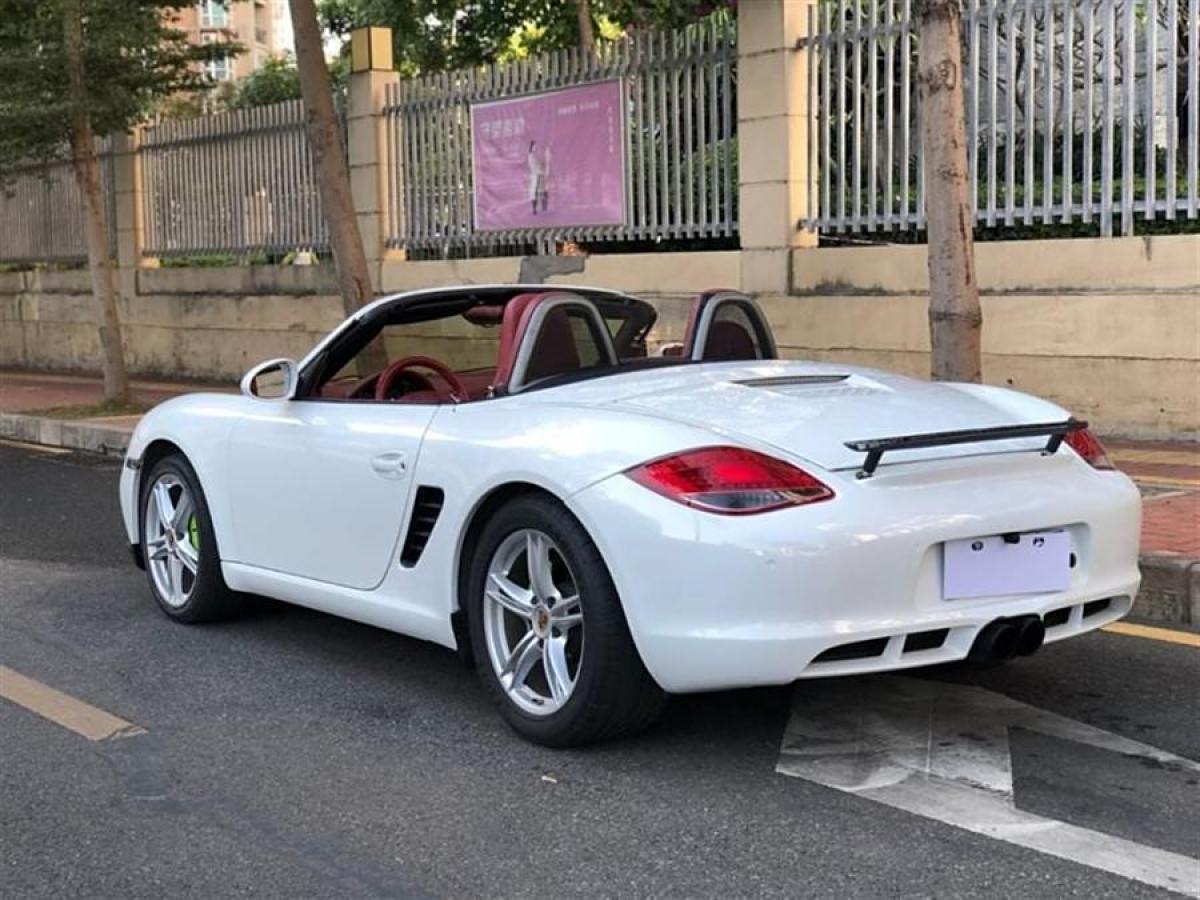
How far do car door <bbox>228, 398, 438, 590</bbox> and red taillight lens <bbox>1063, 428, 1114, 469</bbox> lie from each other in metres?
2.00

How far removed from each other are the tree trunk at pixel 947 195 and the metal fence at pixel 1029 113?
2547 millimetres

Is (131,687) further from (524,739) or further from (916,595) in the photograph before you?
(916,595)

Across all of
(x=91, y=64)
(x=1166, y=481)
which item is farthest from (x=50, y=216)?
(x=1166, y=481)

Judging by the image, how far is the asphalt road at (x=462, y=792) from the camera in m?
3.26

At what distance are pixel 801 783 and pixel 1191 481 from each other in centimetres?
461

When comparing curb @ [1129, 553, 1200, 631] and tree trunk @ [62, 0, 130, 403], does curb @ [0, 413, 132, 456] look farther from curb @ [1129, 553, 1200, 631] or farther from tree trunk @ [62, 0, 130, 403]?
curb @ [1129, 553, 1200, 631]

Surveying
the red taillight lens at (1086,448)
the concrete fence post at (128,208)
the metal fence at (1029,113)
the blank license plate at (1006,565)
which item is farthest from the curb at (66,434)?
the blank license plate at (1006,565)

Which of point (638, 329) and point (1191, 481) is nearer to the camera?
point (638, 329)

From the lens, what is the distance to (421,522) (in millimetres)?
4461

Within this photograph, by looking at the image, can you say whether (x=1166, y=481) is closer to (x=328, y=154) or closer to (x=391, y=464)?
(x=391, y=464)

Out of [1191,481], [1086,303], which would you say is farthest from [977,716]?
[1086,303]

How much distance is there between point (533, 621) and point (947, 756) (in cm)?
123

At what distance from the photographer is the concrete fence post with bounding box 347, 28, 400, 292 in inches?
572

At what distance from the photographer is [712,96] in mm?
11477
